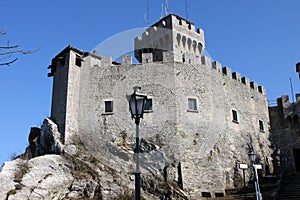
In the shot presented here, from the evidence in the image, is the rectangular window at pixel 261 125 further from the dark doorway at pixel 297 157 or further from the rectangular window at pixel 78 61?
the rectangular window at pixel 78 61

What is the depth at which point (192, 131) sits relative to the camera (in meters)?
19.6

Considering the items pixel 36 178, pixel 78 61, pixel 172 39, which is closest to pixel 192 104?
pixel 172 39

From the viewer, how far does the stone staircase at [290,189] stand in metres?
16.3

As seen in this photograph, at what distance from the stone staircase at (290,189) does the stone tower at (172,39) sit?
394 inches

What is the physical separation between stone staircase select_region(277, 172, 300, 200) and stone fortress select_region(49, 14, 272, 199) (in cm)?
251

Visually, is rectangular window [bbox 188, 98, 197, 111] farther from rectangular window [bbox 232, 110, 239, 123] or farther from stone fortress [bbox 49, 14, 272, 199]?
rectangular window [bbox 232, 110, 239, 123]

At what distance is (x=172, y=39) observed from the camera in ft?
78.4

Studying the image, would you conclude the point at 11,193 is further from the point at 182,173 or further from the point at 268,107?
the point at 268,107

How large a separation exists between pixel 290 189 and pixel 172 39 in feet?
40.6

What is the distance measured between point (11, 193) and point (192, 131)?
10.1 metres

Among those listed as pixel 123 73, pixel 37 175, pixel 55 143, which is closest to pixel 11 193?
pixel 37 175

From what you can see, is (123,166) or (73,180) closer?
(73,180)

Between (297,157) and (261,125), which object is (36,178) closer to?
(261,125)

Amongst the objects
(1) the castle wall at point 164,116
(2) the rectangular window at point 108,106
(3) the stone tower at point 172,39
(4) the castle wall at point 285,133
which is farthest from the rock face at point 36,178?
(4) the castle wall at point 285,133
